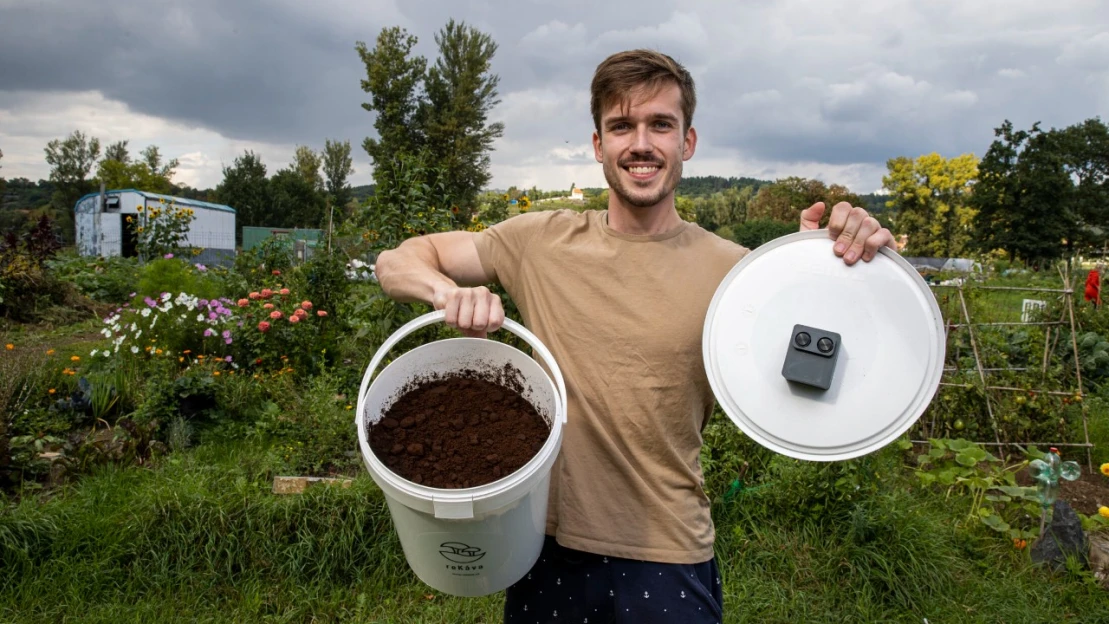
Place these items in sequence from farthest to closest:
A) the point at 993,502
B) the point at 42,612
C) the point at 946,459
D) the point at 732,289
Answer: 1. the point at 946,459
2. the point at 993,502
3. the point at 42,612
4. the point at 732,289

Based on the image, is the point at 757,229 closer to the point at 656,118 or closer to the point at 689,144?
the point at 689,144

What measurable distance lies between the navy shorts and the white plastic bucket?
229 millimetres

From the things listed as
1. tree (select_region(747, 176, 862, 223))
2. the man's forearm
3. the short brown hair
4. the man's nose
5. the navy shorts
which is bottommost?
the navy shorts

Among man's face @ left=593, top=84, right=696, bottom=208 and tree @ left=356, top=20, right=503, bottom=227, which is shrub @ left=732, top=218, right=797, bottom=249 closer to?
tree @ left=356, top=20, right=503, bottom=227

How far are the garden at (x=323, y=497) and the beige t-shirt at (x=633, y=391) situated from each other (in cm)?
156

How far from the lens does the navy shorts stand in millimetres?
1464

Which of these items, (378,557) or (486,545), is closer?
(486,545)

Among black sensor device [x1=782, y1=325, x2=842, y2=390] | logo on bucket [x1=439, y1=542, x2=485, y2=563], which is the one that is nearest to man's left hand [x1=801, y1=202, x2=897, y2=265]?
black sensor device [x1=782, y1=325, x2=842, y2=390]

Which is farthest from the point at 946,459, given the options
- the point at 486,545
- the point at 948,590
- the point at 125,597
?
the point at 125,597

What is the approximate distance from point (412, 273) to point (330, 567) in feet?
6.48

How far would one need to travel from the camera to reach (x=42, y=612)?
2.69m

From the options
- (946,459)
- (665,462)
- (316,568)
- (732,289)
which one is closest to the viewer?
(732,289)

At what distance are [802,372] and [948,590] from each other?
95.7 inches

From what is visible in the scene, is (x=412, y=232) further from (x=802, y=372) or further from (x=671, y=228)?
(x=802, y=372)
